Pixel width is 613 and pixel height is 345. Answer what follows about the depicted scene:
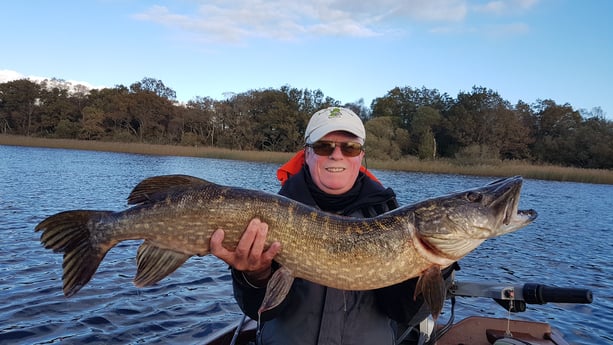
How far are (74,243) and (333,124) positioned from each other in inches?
63.2

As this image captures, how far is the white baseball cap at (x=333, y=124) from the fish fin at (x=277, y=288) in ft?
2.99

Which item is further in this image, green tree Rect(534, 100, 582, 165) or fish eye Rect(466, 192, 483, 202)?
green tree Rect(534, 100, 582, 165)

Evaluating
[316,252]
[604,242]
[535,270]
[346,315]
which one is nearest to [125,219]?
[316,252]

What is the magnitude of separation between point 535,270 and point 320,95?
49345 mm

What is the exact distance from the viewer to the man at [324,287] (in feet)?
7.48

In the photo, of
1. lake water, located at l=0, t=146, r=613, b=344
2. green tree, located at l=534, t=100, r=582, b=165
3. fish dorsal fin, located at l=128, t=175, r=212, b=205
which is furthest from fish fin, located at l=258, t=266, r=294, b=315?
green tree, located at l=534, t=100, r=582, b=165

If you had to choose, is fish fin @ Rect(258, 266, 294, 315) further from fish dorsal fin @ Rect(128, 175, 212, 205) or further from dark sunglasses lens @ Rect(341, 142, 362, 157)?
dark sunglasses lens @ Rect(341, 142, 362, 157)

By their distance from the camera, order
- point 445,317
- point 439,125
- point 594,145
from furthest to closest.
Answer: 1. point 439,125
2. point 594,145
3. point 445,317

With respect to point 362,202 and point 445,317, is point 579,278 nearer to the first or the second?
point 445,317

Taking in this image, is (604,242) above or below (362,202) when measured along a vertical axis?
below

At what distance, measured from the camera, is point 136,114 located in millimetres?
51156

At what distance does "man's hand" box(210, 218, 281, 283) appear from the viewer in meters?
2.19

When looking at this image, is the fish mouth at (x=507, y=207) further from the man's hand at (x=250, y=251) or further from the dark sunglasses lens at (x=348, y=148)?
the man's hand at (x=250, y=251)

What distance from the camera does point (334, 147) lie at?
276 cm
